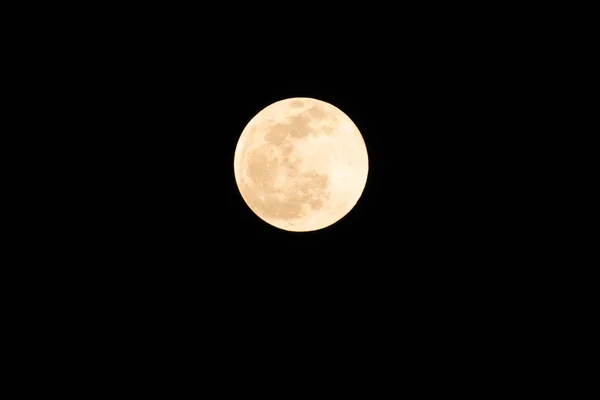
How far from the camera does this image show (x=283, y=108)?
13.5ft

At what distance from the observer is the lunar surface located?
3898 millimetres

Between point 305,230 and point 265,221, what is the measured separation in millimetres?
410

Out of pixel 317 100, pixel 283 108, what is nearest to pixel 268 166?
pixel 283 108

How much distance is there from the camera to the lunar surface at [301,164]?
3.90 metres

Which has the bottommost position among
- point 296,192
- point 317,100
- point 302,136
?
point 296,192

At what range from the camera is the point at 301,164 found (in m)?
3.87

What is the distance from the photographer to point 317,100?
4281 millimetres

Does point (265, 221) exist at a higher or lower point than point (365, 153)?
lower

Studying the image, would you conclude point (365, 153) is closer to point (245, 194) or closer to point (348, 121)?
point (348, 121)

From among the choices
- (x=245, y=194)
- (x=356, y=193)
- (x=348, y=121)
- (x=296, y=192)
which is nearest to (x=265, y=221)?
(x=245, y=194)

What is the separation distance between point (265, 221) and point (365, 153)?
119 centimetres

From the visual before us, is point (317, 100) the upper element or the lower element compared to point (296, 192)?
upper

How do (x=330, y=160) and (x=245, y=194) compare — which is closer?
(x=330, y=160)

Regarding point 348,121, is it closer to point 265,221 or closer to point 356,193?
point 356,193
